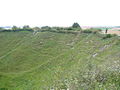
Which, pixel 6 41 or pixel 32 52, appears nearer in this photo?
pixel 32 52

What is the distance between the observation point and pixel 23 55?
29.0 metres

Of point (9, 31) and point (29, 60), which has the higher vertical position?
point (9, 31)

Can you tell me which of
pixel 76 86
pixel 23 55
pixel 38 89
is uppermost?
pixel 76 86

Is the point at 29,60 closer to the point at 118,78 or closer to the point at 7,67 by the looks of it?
the point at 7,67

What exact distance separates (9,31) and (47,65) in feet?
118

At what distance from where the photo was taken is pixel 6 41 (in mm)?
Result: 39781

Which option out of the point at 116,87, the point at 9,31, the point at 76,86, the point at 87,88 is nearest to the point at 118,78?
the point at 116,87

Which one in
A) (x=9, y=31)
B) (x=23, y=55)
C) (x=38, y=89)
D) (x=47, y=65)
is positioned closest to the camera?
(x=38, y=89)

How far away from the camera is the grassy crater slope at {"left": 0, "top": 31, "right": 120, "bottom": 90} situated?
25.6 feet

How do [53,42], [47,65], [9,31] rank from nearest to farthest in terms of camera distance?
1. [47,65]
2. [53,42]
3. [9,31]

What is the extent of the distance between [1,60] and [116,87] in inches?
1098

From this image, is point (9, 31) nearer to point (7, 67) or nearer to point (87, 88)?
point (7, 67)

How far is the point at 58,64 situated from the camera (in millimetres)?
21766

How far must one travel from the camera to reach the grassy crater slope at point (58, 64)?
308 inches
